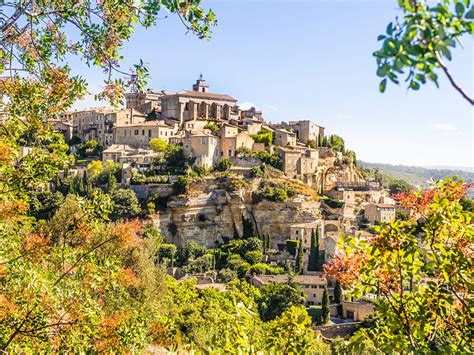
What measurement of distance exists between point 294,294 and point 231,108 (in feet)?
128

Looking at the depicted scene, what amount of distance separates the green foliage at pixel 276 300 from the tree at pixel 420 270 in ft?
79.5

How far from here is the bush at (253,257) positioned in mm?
37719

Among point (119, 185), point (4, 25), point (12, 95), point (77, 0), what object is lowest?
point (119, 185)

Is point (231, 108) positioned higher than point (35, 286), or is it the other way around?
point (231, 108)

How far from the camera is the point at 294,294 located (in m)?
28.9

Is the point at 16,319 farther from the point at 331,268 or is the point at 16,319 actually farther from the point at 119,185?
the point at 119,185

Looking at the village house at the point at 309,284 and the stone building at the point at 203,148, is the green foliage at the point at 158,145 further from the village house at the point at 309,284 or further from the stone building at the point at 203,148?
the village house at the point at 309,284

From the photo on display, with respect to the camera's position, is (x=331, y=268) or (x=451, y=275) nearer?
(x=451, y=275)

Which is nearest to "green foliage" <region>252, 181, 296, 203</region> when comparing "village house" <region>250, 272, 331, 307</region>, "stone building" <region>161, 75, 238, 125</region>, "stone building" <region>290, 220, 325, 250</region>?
"stone building" <region>290, 220, 325, 250</region>

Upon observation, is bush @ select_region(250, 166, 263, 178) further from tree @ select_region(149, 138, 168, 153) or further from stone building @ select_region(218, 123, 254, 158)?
tree @ select_region(149, 138, 168, 153)

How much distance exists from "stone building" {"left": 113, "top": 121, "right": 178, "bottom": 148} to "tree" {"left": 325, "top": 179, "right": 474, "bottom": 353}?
5022cm

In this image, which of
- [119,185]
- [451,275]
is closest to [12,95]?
[451,275]

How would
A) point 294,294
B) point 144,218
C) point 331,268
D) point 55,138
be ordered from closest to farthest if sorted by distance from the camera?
1. point 331,268
2. point 55,138
3. point 294,294
4. point 144,218

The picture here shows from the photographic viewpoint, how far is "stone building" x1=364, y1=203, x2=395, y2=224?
44938 millimetres
